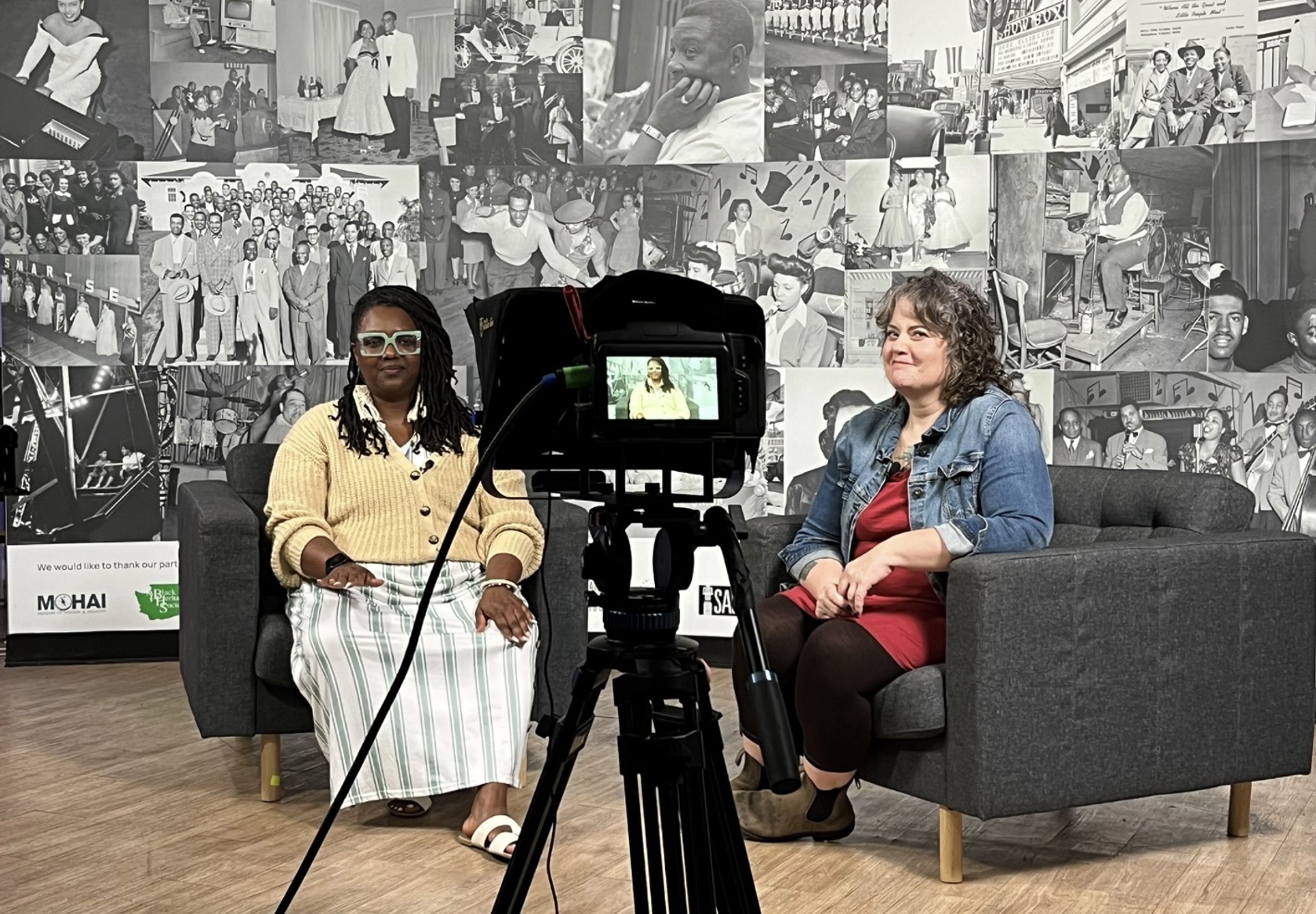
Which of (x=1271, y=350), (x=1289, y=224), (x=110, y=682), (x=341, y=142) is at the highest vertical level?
(x=341, y=142)

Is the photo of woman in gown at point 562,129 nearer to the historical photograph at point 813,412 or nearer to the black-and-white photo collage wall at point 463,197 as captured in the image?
the black-and-white photo collage wall at point 463,197

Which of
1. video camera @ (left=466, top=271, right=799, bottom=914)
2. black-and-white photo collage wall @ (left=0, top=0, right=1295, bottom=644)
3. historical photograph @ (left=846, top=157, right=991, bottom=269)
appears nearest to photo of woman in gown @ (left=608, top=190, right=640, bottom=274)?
black-and-white photo collage wall @ (left=0, top=0, right=1295, bottom=644)

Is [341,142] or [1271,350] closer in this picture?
[1271,350]

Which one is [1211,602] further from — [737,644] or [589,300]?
[589,300]

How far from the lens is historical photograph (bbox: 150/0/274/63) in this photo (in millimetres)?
5023

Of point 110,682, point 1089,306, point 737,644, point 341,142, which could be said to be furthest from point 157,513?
point 1089,306

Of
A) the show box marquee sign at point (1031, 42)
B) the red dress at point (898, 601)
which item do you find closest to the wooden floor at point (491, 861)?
the red dress at point (898, 601)

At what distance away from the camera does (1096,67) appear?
4.66 metres

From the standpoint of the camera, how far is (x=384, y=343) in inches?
139

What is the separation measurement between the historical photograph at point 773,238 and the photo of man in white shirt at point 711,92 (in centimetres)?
8

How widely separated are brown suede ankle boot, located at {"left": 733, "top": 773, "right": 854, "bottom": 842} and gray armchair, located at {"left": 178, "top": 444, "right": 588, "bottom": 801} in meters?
0.62

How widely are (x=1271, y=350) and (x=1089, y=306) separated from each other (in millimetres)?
551

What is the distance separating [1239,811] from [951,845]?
2.45 feet

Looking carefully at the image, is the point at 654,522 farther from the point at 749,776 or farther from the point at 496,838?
the point at 749,776
